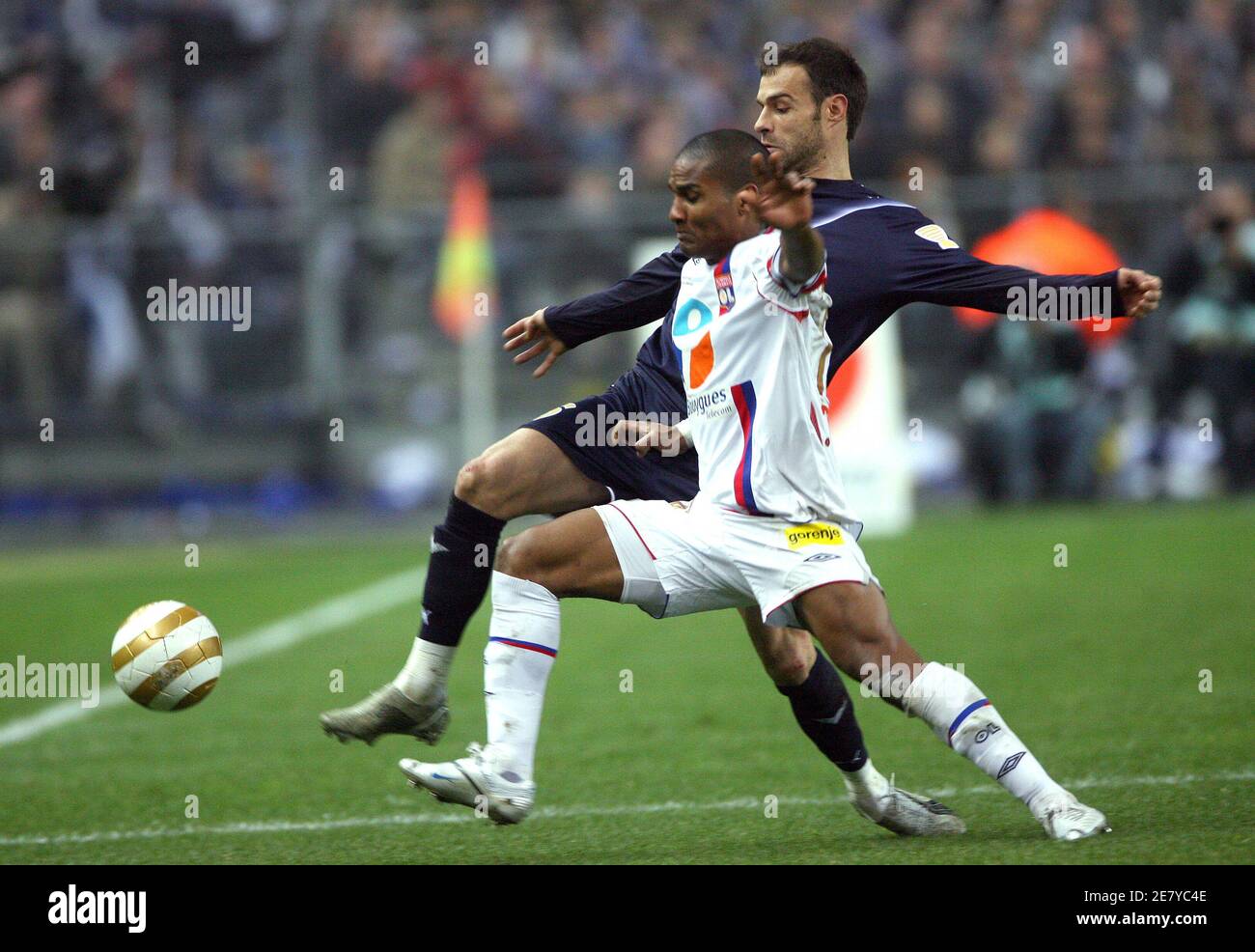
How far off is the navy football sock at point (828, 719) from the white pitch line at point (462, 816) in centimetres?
41

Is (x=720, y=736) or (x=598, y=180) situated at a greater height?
(x=598, y=180)

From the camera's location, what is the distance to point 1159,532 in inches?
505

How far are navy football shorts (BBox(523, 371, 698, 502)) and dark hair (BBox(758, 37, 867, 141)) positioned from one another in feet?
3.26

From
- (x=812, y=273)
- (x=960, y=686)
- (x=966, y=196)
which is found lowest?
(x=960, y=686)

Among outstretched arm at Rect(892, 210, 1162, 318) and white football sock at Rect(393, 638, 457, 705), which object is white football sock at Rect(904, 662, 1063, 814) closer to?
outstretched arm at Rect(892, 210, 1162, 318)

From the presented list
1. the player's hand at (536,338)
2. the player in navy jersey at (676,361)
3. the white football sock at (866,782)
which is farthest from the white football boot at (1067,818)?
the player's hand at (536,338)

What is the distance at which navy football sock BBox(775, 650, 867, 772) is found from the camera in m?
5.31

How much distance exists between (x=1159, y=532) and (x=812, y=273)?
29.0 ft

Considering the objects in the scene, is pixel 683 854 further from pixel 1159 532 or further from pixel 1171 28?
pixel 1171 28

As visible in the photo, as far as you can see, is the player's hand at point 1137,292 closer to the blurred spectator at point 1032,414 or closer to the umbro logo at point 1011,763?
the umbro logo at point 1011,763

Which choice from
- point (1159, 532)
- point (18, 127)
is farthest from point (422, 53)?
point (1159, 532)

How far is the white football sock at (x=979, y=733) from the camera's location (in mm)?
4789

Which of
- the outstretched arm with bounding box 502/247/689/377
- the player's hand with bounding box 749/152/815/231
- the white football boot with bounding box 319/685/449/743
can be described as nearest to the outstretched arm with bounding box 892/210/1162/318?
the player's hand with bounding box 749/152/815/231

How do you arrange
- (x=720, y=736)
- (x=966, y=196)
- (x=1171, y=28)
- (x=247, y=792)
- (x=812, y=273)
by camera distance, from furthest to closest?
1. (x=1171, y=28)
2. (x=966, y=196)
3. (x=720, y=736)
4. (x=247, y=792)
5. (x=812, y=273)
